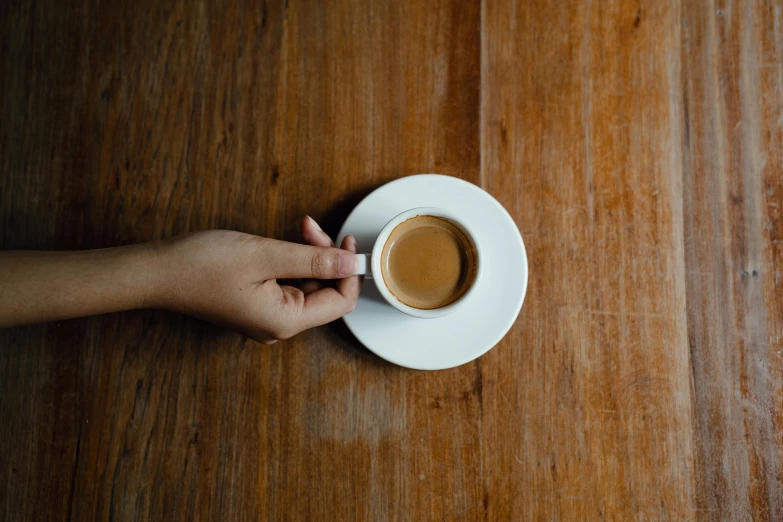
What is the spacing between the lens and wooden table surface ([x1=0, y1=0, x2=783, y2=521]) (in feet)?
3.26

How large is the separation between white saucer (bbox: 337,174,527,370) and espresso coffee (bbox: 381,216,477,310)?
0.14 ft

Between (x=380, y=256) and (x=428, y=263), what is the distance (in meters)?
0.09

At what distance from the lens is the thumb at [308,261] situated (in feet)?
2.75

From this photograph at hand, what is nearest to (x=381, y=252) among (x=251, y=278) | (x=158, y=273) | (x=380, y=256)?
(x=380, y=256)

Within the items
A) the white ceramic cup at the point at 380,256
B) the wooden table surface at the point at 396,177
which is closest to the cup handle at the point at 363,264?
the white ceramic cup at the point at 380,256

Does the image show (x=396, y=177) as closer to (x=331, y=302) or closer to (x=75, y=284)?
(x=331, y=302)

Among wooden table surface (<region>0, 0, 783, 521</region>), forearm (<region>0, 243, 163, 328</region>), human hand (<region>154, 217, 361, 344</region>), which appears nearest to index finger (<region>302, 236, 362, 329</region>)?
human hand (<region>154, 217, 361, 344</region>)

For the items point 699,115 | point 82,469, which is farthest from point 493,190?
point 82,469

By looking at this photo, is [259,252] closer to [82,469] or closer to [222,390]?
[222,390]

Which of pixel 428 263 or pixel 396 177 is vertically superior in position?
pixel 396 177

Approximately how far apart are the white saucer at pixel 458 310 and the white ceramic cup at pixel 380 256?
59mm

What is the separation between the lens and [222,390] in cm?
101

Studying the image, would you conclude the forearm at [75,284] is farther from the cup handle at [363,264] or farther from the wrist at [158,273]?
the cup handle at [363,264]

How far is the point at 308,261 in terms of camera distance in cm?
84
